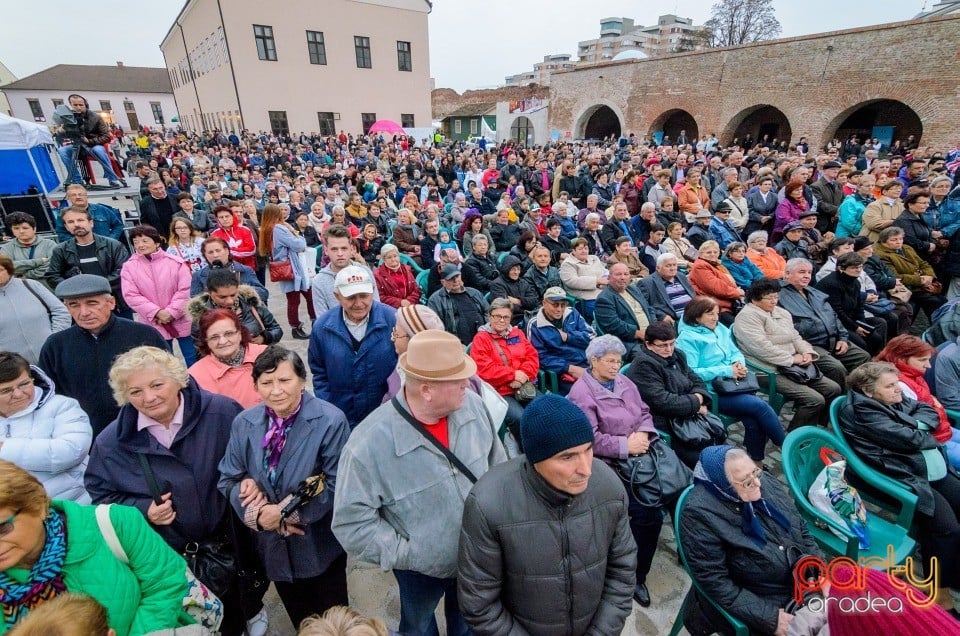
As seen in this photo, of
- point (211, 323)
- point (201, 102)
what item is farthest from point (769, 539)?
point (201, 102)

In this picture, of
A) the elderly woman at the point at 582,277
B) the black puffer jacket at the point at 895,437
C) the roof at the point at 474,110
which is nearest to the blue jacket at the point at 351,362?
the elderly woman at the point at 582,277

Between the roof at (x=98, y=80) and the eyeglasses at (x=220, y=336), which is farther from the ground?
the roof at (x=98, y=80)

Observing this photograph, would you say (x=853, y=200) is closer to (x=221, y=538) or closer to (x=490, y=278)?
(x=490, y=278)

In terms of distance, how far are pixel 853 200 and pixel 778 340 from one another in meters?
4.42

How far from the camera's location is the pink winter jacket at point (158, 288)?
3.89m

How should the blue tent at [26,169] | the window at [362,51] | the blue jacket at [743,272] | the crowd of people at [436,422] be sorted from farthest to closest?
the window at [362,51] → the blue tent at [26,169] → the blue jacket at [743,272] → the crowd of people at [436,422]

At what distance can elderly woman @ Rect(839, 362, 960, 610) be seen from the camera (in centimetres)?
268

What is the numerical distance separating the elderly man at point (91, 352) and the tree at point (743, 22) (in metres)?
44.7

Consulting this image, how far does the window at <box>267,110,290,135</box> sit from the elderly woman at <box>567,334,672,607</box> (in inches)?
1223

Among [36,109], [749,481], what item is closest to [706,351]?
[749,481]

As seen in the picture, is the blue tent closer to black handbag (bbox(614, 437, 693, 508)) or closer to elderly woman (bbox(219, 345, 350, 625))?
elderly woman (bbox(219, 345, 350, 625))

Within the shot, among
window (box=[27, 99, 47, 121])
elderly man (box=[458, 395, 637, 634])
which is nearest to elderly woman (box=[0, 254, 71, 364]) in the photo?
elderly man (box=[458, 395, 637, 634])

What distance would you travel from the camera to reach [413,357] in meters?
1.73

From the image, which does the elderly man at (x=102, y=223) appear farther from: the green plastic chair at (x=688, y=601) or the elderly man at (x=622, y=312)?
the green plastic chair at (x=688, y=601)
